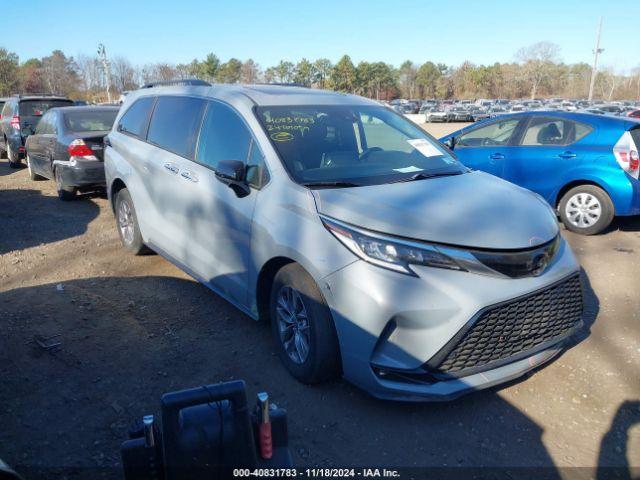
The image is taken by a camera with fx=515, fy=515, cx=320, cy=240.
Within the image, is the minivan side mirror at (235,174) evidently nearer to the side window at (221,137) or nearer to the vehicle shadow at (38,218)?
the side window at (221,137)

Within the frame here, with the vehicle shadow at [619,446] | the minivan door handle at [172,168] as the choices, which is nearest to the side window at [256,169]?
the minivan door handle at [172,168]

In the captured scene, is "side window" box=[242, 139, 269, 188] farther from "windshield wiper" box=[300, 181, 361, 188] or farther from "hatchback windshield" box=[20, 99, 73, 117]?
"hatchback windshield" box=[20, 99, 73, 117]

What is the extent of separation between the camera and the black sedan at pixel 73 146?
26.8 feet

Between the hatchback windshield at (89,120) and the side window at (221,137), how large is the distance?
18.0 ft

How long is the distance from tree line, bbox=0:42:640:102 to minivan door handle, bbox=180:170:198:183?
62392mm

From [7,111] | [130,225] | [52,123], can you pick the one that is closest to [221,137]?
[130,225]

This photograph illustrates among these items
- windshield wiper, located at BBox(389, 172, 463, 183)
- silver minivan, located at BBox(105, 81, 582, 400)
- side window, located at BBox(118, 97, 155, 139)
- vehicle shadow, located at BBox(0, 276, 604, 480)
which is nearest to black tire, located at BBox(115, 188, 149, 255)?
side window, located at BBox(118, 97, 155, 139)

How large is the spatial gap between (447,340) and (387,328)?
0.32m

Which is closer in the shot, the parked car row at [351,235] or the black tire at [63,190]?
the parked car row at [351,235]

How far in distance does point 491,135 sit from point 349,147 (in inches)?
177

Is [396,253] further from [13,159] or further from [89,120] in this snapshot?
[13,159]

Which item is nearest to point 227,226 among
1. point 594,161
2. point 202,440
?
point 202,440

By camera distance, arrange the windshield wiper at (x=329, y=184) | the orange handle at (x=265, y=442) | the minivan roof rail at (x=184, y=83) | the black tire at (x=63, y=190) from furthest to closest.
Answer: the black tire at (x=63, y=190) → the minivan roof rail at (x=184, y=83) → the windshield wiper at (x=329, y=184) → the orange handle at (x=265, y=442)

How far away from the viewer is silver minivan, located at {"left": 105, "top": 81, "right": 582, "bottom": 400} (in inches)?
110
